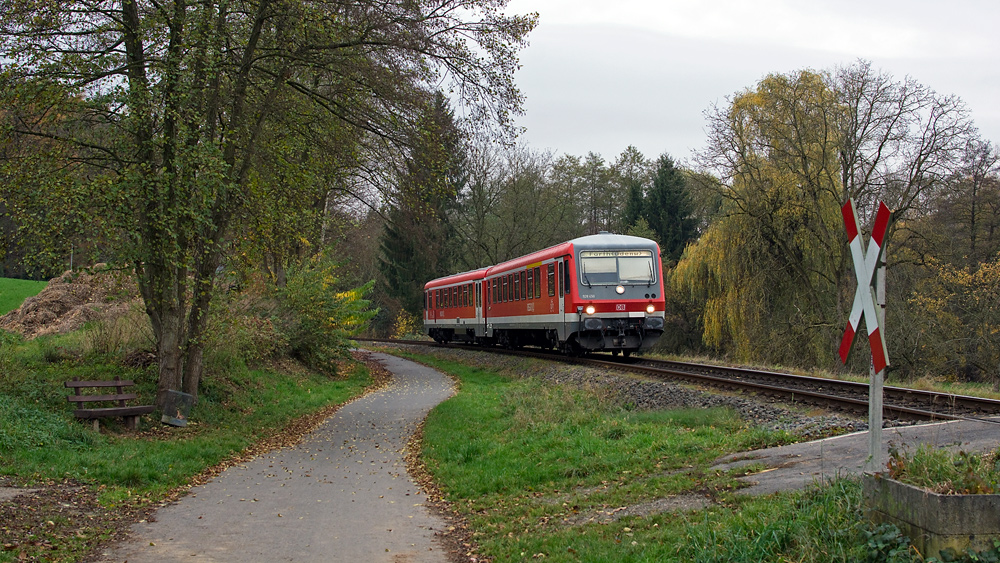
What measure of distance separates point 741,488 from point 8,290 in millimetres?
33484

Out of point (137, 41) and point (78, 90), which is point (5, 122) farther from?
point (137, 41)

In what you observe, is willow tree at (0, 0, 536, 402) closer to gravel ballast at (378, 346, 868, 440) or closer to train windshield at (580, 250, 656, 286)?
gravel ballast at (378, 346, 868, 440)

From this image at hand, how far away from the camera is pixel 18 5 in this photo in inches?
428

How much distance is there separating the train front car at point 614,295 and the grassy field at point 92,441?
711 centimetres

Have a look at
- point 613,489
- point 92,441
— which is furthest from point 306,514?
point 92,441

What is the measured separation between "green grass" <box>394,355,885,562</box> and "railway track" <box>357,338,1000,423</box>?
159 centimetres

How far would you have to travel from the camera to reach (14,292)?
3203 centimetres

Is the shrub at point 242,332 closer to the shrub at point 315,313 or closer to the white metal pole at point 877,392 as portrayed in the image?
the shrub at point 315,313

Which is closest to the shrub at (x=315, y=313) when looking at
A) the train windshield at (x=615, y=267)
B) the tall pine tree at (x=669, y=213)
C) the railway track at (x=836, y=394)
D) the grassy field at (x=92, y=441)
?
the grassy field at (x=92, y=441)

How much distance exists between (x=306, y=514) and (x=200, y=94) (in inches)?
285

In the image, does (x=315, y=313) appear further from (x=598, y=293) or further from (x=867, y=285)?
(x=867, y=285)

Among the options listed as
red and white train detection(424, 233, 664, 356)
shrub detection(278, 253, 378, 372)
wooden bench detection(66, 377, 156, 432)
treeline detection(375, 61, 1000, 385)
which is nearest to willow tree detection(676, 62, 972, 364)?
treeline detection(375, 61, 1000, 385)

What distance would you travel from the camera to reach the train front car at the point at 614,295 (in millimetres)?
21359

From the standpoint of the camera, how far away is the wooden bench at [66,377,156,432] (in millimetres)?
11227
